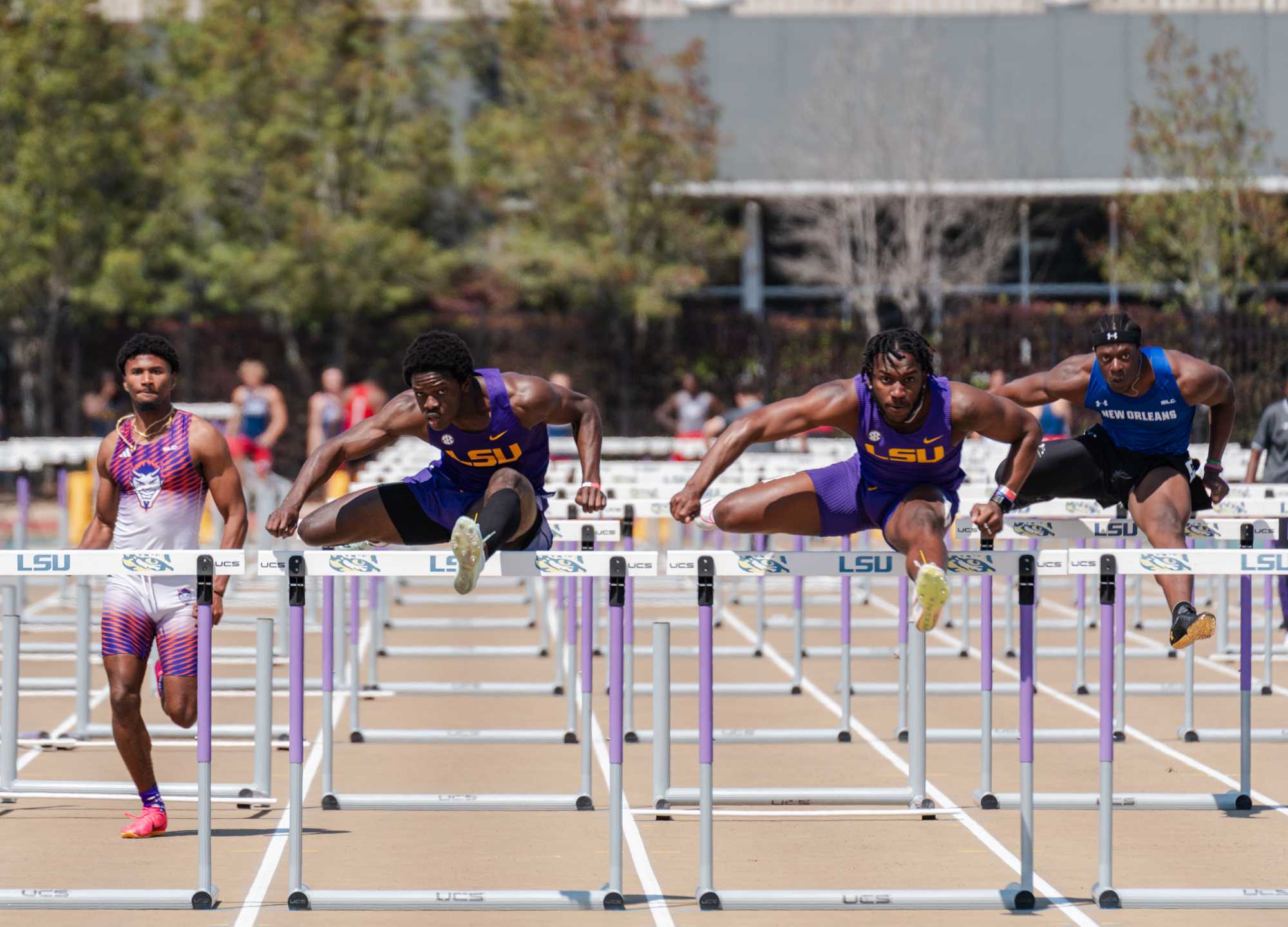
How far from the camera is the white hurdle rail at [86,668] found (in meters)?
7.64

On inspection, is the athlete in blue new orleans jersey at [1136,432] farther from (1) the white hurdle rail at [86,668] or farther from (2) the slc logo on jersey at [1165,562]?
(1) the white hurdle rail at [86,668]

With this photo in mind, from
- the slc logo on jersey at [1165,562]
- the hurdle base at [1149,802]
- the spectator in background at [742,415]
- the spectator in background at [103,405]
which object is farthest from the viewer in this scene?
the spectator in background at [103,405]

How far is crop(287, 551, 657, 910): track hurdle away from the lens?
24.5ft

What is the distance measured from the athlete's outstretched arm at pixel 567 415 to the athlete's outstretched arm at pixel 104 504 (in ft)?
5.91

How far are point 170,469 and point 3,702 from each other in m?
1.73

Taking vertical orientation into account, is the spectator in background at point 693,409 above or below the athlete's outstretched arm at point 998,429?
above

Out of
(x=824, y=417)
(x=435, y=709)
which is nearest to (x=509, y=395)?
(x=824, y=417)

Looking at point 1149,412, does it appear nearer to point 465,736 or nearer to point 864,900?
point 864,900

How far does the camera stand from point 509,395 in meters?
8.80

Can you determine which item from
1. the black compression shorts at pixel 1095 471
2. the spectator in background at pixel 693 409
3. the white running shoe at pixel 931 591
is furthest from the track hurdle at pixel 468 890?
the spectator in background at pixel 693 409

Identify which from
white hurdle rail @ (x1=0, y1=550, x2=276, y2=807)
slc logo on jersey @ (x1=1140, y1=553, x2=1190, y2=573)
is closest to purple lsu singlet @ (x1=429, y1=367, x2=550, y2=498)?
white hurdle rail @ (x1=0, y1=550, x2=276, y2=807)

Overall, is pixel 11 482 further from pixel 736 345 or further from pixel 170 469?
pixel 170 469

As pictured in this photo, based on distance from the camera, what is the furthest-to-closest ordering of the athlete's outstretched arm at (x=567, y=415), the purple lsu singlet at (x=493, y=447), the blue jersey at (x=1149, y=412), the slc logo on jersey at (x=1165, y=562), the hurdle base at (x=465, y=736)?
the hurdle base at (x=465, y=736), the blue jersey at (x=1149, y=412), the purple lsu singlet at (x=493, y=447), the athlete's outstretched arm at (x=567, y=415), the slc logo on jersey at (x=1165, y=562)

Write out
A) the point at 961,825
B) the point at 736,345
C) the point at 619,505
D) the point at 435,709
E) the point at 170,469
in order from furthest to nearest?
1. the point at 736,345
2. the point at 435,709
3. the point at 619,505
4. the point at 961,825
5. the point at 170,469
